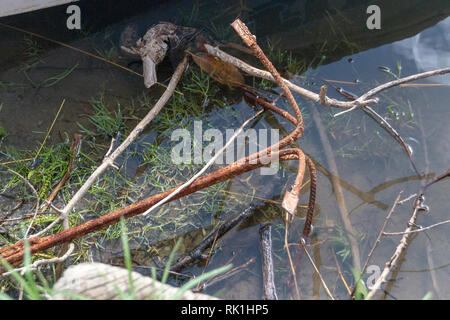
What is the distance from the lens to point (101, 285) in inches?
49.3

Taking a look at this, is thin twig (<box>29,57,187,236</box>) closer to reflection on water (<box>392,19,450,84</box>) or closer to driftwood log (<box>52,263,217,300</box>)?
driftwood log (<box>52,263,217,300</box>)

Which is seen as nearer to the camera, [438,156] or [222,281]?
[222,281]

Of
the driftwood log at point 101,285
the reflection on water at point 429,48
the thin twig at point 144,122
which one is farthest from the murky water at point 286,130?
the driftwood log at point 101,285

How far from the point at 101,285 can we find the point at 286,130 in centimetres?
173

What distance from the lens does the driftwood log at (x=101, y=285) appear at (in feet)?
3.99

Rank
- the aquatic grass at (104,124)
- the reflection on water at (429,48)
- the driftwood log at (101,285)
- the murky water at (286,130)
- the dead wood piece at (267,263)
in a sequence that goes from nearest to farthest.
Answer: the driftwood log at (101,285) → the dead wood piece at (267,263) → the murky water at (286,130) → the aquatic grass at (104,124) → the reflection on water at (429,48)

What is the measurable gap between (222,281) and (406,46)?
7.15 feet

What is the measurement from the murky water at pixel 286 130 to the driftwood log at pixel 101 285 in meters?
0.88

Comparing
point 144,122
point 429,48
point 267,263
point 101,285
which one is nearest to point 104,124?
point 144,122

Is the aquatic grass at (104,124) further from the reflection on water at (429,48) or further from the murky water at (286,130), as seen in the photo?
the reflection on water at (429,48)

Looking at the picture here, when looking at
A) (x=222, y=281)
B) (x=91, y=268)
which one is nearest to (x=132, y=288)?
(x=91, y=268)

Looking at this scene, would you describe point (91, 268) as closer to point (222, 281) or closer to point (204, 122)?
point (222, 281)

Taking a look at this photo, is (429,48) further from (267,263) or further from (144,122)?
(144,122)

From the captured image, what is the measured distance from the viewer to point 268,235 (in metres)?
2.21
